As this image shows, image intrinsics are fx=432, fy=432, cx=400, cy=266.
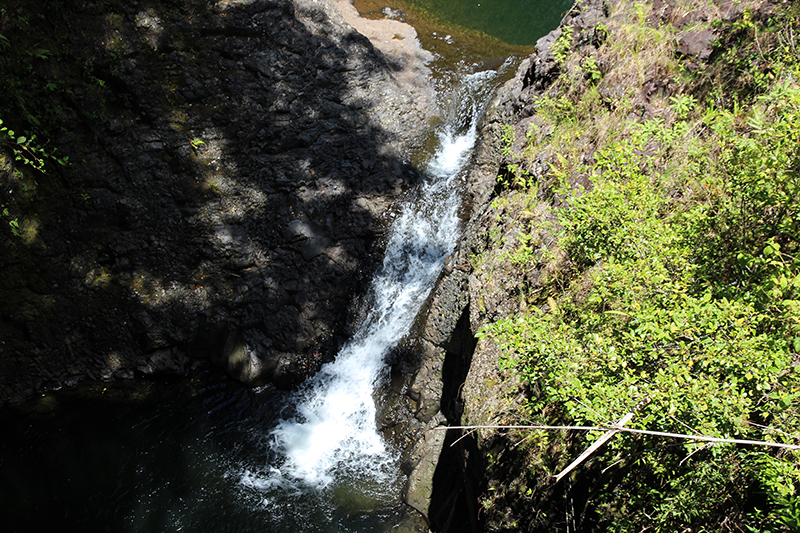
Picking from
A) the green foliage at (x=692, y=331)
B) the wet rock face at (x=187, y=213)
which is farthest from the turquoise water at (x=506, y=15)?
the green foliage at (x=692, y=331)

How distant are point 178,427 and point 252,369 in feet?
4.78

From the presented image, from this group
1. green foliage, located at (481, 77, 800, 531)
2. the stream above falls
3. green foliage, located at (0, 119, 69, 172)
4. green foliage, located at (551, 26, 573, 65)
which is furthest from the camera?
green foliage, located at (0, 119, 69, 172)

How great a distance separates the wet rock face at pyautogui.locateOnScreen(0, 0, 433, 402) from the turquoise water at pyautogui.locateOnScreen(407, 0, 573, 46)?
19.4 feet

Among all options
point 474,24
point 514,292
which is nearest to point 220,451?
point 514,292

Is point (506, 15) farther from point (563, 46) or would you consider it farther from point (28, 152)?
point (28, 152)

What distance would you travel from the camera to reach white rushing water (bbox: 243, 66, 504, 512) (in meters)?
6.73

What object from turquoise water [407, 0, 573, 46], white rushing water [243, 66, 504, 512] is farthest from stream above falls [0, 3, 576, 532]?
turquoise water [407, 0, 573, 46]

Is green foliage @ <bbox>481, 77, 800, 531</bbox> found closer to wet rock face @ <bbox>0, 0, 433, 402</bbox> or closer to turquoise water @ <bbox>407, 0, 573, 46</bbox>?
wet rock face @ <bbox>0, 0, 433, 402</bbox>

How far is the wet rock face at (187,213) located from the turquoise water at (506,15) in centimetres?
592

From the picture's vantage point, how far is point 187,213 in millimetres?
8133

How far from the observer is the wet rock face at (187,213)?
748 cm

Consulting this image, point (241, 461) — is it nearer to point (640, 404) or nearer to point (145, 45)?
point (640, 404)

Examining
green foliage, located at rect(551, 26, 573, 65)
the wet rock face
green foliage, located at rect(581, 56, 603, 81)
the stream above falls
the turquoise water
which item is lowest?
the stream above falls

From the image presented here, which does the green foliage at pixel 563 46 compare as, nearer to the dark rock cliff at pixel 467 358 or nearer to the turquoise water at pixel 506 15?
the dark rock cliff at pixel 467 358
